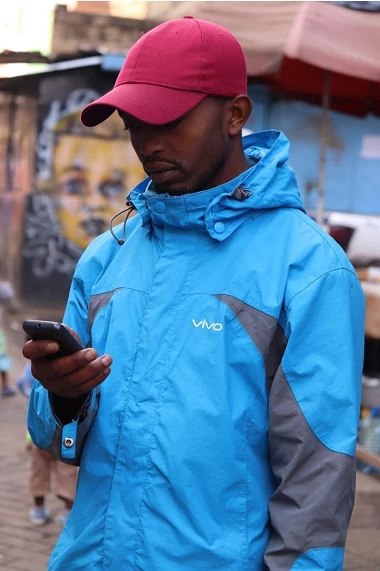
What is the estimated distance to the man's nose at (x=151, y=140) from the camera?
2.00 m

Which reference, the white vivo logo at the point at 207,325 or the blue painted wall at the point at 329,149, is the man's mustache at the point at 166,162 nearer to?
the white vivo logo at the point at 207,325

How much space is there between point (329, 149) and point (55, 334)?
10.2 metres

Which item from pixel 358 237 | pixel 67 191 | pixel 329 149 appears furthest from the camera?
pixel 67 191

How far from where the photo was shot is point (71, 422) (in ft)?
6.72

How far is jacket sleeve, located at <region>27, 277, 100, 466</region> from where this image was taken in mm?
2053

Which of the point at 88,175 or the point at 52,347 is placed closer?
the point at 52,347

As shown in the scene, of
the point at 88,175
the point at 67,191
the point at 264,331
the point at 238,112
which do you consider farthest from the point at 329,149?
the point at 264,331

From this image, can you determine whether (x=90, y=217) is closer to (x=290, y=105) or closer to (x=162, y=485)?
(x=290, y=105)

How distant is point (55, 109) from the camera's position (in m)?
13.3

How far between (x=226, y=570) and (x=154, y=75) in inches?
41.2

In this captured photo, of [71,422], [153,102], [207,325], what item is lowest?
[71,422]

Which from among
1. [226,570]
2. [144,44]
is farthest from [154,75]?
[226,570]

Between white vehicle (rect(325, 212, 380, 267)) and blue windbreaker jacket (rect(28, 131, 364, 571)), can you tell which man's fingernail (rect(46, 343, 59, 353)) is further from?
white vehicle (rect(325, 212, 380, 267))

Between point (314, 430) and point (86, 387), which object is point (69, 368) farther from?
point (314, 430)
